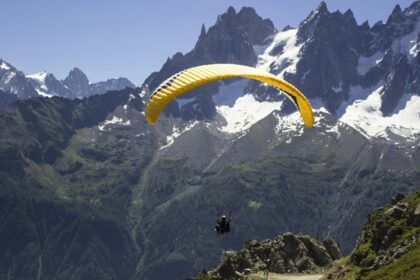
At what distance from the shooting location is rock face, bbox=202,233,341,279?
412 ft

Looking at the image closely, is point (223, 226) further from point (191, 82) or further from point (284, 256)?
point (284, 256)

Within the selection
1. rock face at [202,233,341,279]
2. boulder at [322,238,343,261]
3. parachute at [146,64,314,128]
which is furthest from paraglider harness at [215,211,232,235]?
boulder at [322,238,343,261]

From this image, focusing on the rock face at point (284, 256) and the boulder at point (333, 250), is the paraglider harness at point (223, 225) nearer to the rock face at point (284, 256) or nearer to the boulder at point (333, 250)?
the rock face at point (284, 256)

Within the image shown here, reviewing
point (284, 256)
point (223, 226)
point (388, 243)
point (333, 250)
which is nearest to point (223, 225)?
point (223, 226)

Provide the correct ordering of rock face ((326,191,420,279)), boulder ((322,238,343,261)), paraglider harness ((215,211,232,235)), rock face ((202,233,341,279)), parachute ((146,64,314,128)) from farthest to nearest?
boulder ((322,238,343,261)) → rock face ((202,233,341,279)) → rock face ((326,191,420,279)) → paraglider harness ((215,211,232,235)) → parachute ((146,64,314,128))

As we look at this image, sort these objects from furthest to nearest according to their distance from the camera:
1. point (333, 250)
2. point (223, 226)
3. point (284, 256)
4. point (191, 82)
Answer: point (333, 250) → point (284, 256) → point (223, 226) → point (191, 82)

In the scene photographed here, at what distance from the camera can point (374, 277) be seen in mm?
99312

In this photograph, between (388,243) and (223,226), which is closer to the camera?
(223,226)

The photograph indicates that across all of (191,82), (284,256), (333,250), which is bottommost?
(284,256)

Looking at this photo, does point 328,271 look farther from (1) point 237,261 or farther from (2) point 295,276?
(1) point 237,261

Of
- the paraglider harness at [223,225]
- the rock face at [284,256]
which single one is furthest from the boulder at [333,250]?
the paraglider harness at [223,225]

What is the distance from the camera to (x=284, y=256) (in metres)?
130

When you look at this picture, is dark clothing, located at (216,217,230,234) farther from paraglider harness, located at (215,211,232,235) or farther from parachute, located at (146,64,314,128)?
parachute, located at (146,64,314,128)

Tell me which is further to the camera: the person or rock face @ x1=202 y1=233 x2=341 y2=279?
rock face @ x1=202 y1=233 x2=341 y2=279
